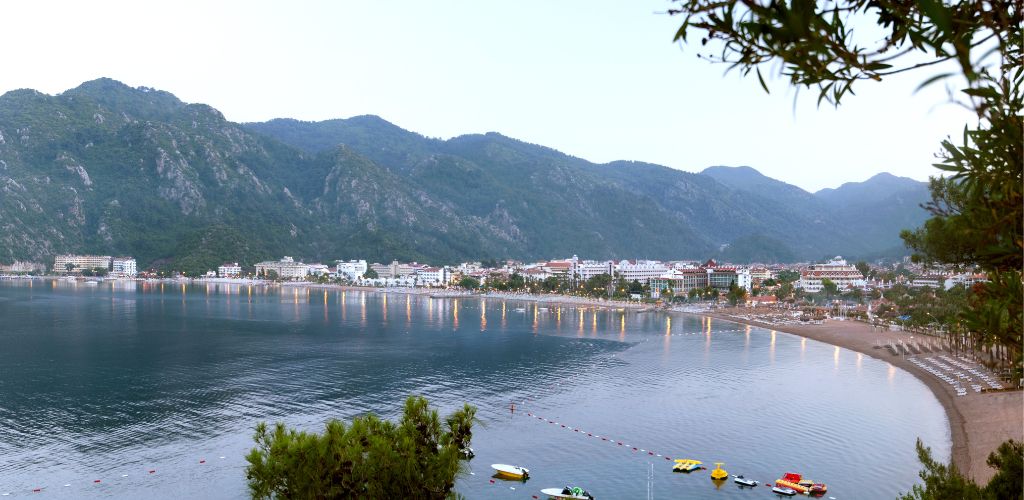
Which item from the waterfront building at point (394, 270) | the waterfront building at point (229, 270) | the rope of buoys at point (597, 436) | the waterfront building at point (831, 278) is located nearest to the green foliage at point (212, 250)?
the waterfront building at point (229, 270)

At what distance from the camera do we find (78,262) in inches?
6959

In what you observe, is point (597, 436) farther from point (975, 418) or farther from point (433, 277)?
point (433, 277)

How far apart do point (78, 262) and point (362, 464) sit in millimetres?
198105

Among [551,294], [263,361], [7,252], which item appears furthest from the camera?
[7,252]

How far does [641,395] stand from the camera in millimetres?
42156

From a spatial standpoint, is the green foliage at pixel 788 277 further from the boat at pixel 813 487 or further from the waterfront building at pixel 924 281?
the boat at pixel 813 487

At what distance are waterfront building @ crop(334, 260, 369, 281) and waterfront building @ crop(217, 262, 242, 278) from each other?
24716 mm

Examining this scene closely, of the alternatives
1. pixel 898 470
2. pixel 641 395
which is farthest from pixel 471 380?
pixel 898 470

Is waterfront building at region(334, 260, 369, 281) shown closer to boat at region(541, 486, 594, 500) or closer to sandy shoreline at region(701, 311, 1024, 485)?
sandy shoreline at region(701, 311, 1024, 485)

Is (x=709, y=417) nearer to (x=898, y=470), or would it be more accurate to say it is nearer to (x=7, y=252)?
(x=898, y=470)

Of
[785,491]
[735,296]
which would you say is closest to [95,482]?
[785,491]

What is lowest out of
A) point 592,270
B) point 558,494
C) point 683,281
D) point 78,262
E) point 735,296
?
point 558,494

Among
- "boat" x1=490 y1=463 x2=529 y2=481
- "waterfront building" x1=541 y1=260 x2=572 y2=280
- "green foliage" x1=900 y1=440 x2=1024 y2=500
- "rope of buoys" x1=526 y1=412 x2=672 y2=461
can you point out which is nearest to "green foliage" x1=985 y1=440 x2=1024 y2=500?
"green foliage" x1=900 y1=440 x2=1024 y2=500

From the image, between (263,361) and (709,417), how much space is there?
34161 millimetres
